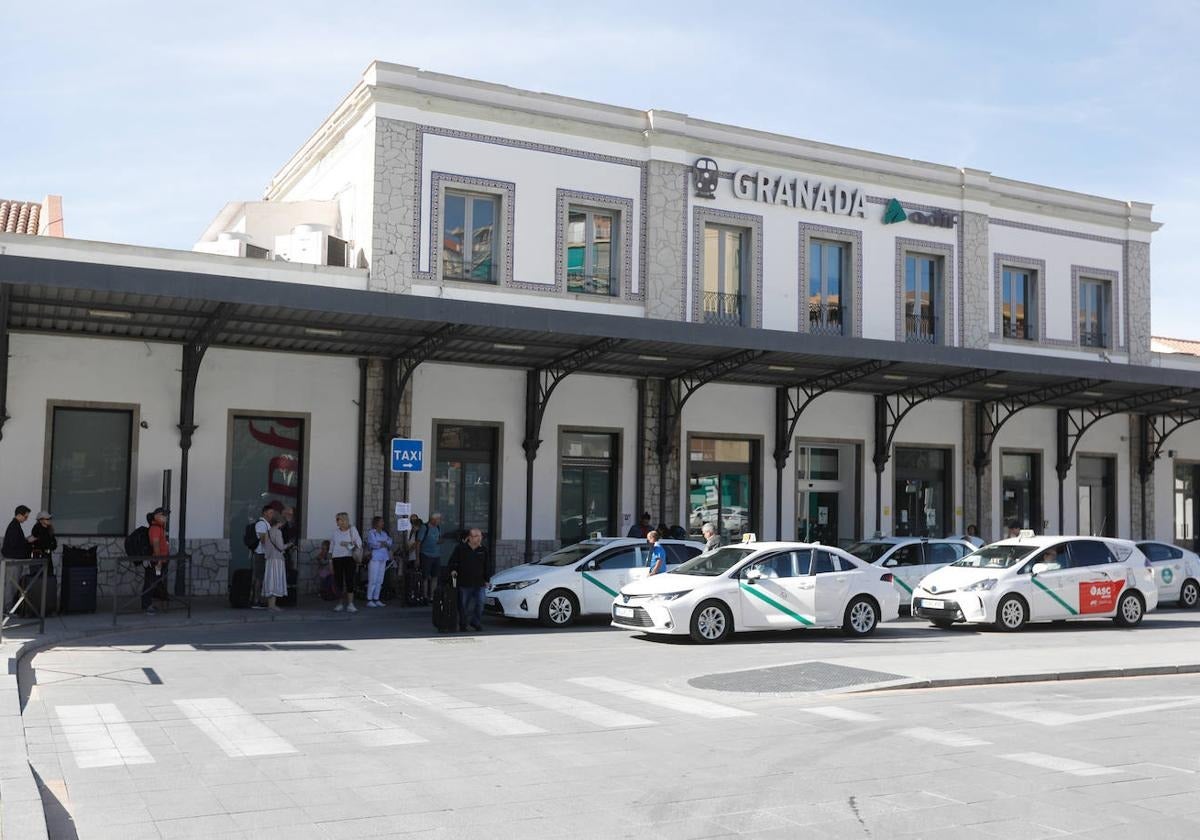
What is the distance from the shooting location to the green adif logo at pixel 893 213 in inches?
1121

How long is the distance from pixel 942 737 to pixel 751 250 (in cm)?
1799

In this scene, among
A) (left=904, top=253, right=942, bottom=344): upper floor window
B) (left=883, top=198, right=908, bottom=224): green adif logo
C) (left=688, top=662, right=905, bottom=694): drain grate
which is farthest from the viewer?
(left=904, top=253, right=942, bottom=344): upper floor window

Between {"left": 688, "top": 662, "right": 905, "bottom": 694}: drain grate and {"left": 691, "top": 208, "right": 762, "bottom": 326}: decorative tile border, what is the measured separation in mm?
13155

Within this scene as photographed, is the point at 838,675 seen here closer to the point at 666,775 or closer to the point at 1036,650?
the point at 1036,650

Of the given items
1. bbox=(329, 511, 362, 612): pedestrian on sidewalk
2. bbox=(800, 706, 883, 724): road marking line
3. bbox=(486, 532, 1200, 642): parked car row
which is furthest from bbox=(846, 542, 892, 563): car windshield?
bbox=(800, 706, 883, 724): road marking line

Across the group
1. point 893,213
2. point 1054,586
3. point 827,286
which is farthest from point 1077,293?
point 1054,586

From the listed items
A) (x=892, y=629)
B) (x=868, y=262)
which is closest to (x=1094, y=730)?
(x=892, y=629)

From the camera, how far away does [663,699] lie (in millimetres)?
11891

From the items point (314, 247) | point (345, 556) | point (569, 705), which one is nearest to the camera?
point (569, 705)

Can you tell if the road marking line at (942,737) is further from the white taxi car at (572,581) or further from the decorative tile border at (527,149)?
A: the decorative tile border at (527,149)

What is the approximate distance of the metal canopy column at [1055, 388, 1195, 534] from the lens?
101ft

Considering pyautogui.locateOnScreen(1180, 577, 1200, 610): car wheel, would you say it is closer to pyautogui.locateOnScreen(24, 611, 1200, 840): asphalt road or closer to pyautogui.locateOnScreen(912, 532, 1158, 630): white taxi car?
pyautogui.locateOnScreen(912, 532, 1158, 630): white taxi car

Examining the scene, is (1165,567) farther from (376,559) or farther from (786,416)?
(376,559)

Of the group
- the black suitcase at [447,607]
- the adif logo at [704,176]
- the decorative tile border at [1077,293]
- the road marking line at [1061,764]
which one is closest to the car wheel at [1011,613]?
the black suitcase at [447,607]
